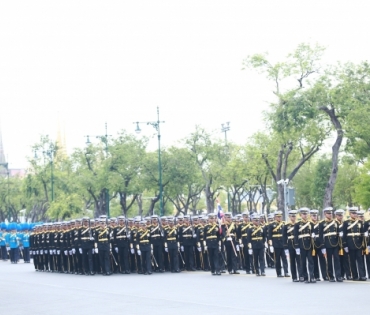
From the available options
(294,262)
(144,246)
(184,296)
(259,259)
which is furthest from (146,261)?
(184,296)

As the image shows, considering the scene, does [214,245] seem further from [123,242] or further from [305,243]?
[305,243]

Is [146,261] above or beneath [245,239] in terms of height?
beneath

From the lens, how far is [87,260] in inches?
1264

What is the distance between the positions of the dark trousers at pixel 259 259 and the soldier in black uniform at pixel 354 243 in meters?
4.15

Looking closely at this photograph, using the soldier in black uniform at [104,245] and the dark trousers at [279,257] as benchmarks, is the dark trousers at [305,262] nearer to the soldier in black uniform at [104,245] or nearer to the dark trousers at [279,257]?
the dark trousers at [279,257]

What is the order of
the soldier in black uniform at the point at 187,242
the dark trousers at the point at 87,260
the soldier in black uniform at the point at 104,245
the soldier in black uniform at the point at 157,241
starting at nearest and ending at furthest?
the soldier in black uniform at the point at 187,242
the soldier in black uniform at the point at 157,241
the soldier in black uniform at the point at 104,245
the dark trousers at the point at 87,260

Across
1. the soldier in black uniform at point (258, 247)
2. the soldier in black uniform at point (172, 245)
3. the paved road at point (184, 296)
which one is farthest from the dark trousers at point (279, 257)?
the soldier in black uniform at point (172, 245)

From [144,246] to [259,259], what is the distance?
208 inches

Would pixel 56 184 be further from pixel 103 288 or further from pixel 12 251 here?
pixel 103 288

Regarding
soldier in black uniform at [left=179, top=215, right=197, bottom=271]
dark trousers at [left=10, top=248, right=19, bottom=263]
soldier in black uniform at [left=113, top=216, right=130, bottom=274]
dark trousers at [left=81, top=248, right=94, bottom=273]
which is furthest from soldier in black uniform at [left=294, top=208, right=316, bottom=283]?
dark trousers at [left=10, top=248, right=19, bottom=263]

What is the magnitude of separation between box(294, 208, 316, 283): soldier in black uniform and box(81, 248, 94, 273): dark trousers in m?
10.6

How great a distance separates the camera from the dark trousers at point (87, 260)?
31.5 m

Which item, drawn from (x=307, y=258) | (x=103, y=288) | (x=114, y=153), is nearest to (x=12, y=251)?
(x=114, y=153)

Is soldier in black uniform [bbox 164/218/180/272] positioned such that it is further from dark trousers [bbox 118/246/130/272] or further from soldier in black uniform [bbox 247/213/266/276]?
soldier in black uniform [bbox 247/213/266/276]
